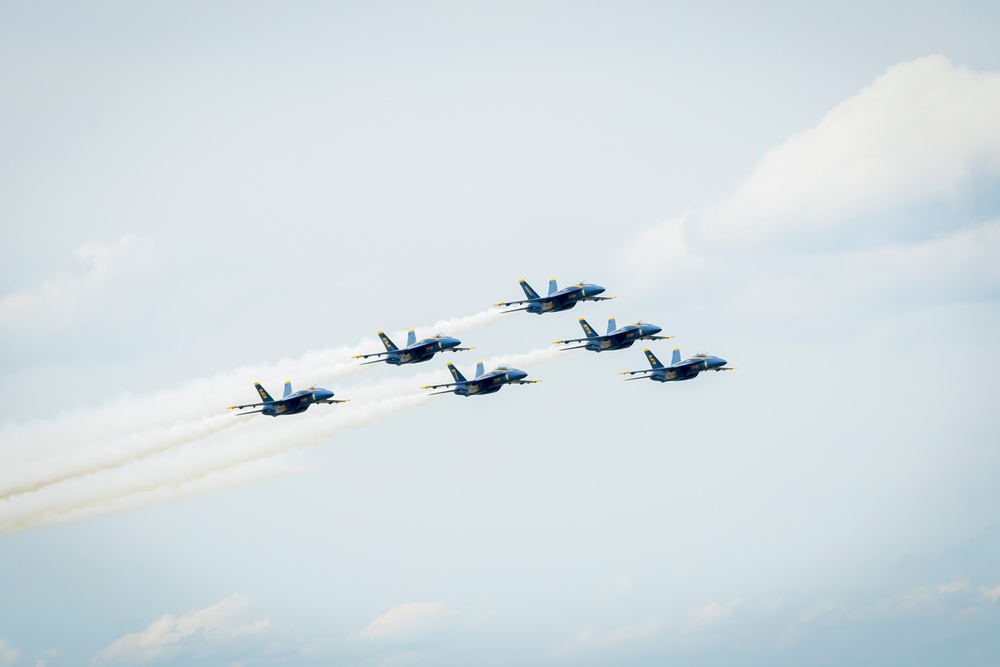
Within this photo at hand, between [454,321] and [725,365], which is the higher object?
[454,321]

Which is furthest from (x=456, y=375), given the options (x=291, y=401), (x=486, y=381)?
(x=291, y=401)

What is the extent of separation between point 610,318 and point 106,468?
55800 mm

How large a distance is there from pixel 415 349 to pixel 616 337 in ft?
70.6

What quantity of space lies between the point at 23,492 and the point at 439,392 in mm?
44362

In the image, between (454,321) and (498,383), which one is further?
(454,321)

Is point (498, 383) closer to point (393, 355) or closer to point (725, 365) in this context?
point (393, 355)

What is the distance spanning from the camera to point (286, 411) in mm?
151250

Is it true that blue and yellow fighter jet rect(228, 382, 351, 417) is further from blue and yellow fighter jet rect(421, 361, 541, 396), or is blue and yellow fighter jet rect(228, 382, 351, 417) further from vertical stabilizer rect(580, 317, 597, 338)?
vertical stabilizer rect(580, 317, 597, 338)

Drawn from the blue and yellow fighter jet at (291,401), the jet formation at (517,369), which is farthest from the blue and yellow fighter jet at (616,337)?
the blue and yellow fighter jet at (291,401)

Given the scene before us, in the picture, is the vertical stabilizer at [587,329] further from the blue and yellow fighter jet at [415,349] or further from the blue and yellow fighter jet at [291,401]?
the blue and yellow fighter jet at [291,401]

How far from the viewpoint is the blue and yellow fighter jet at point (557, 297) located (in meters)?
157

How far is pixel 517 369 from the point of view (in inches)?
6029

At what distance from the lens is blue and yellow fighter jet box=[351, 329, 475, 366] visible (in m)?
155

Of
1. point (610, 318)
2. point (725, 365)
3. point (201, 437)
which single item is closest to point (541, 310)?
point (610, 318)
